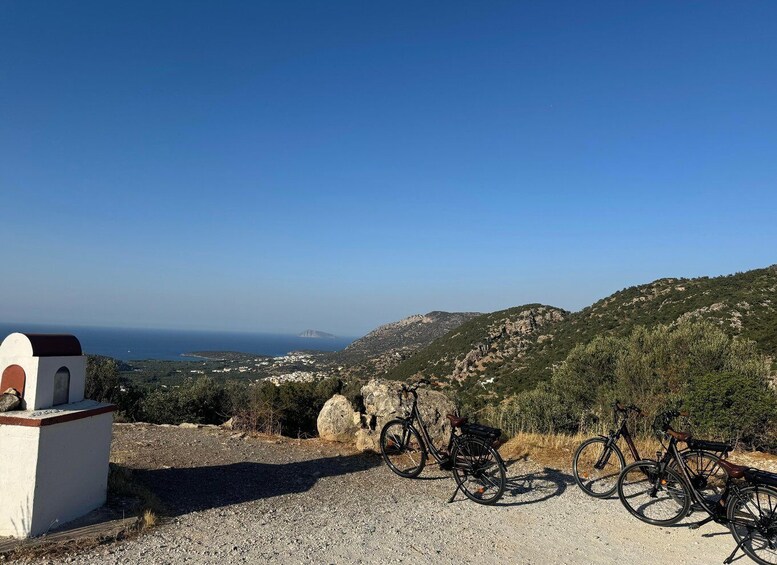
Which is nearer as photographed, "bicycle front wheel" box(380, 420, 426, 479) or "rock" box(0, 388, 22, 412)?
"rock" box(0, 388, 22, 412)

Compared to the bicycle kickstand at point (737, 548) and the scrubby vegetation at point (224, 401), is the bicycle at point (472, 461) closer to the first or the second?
the bicycle kickstand at point (737, 548)

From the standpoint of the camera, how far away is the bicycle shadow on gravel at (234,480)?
6.25m

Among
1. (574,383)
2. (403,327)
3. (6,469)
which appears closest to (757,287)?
(574,383)

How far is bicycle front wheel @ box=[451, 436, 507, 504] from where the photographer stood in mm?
6477

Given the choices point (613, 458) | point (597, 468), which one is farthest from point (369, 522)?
point (613, 458)

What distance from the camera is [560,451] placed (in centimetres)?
907

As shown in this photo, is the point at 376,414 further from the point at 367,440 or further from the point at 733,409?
the point at 733,409

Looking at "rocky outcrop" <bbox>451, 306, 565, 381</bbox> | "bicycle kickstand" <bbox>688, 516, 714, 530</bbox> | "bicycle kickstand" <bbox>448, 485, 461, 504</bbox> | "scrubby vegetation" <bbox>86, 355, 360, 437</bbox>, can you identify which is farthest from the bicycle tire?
"rocky outcrop" <bbox>451, 306, 565, 381</bbox>

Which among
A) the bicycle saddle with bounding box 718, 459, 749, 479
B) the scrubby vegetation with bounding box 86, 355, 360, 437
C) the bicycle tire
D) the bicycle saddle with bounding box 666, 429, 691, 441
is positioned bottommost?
the scrubby vegetation with bounding box 86, 355, 360, 437

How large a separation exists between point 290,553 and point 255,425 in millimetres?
7108

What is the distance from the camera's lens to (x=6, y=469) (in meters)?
4.90

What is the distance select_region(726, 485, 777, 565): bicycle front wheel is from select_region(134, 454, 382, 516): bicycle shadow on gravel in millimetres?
5328

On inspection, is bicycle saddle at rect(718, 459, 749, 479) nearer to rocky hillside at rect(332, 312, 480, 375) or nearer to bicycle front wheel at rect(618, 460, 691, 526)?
bicycle front wheel at rect(618, 460, 691, 526)

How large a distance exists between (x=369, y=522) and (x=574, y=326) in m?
39.9
